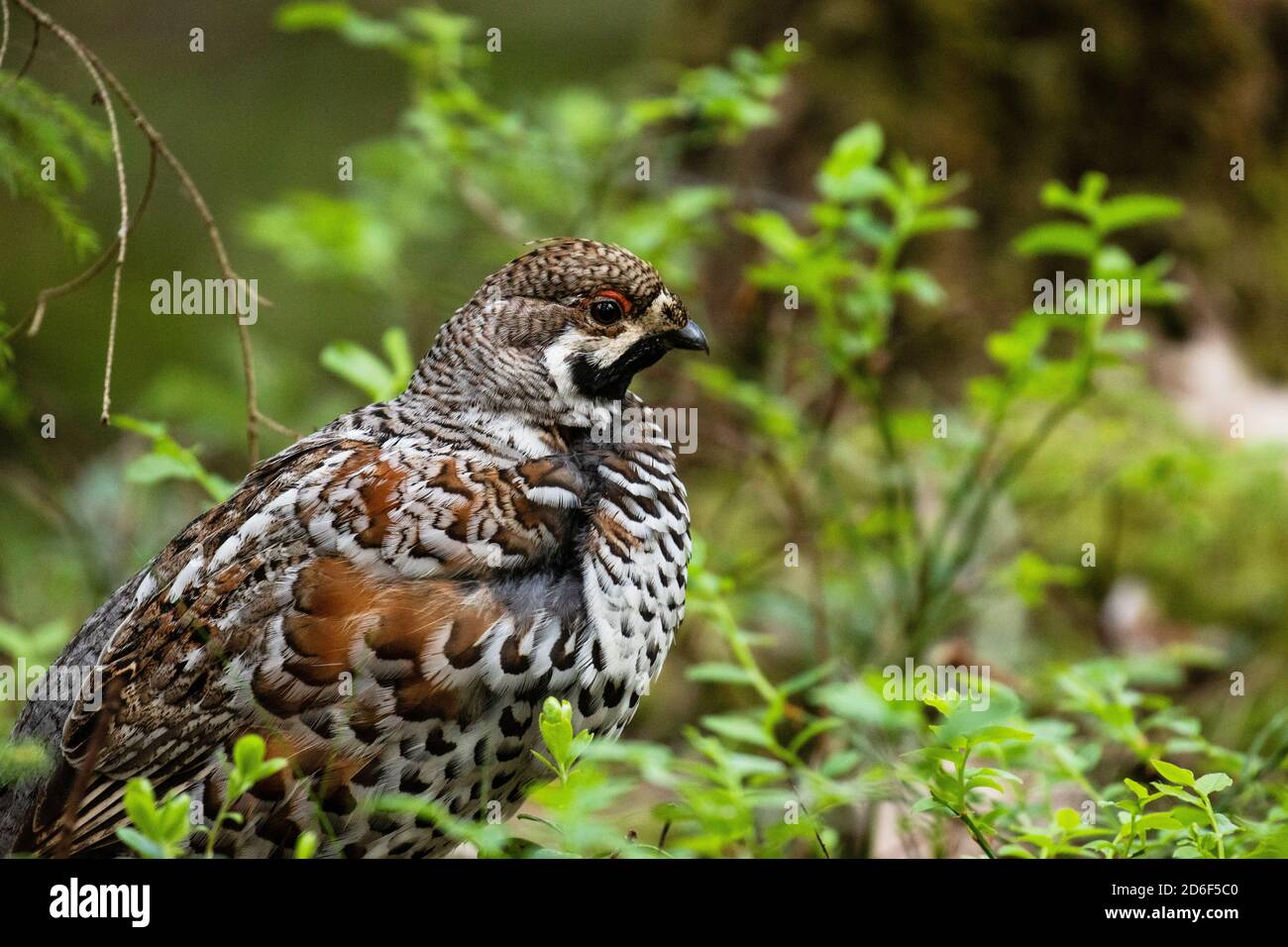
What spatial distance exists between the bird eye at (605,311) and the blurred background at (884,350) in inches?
27.3

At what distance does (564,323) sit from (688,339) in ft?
1.04

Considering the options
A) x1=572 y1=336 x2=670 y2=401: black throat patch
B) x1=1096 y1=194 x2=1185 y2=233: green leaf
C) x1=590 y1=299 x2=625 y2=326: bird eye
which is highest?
x1=1096 y1=194 x2=1185 y2=233: green leaf

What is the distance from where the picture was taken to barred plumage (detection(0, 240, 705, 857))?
254 cm

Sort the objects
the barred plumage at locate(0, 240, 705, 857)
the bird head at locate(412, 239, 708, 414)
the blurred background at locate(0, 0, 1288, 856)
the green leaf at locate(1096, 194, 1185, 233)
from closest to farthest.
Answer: the barred plumage at locate(0, 240, 705, 857)
the bird head at locate(412, 239, 708, 414)
the green leaf at locate(1096, 194, 1185, 233)
the blurred background at locate(0, 0, 1288, 856)

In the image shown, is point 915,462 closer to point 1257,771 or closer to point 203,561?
point 1257,771

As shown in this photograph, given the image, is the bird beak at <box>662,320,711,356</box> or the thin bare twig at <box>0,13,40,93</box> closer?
the thin bare twig at <box>0,13,40,93</box>

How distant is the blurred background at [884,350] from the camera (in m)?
4.06

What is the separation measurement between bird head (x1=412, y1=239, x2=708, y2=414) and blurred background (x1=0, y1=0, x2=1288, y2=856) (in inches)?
20.2

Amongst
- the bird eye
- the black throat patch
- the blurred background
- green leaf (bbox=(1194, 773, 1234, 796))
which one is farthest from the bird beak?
green leaf (bbox=(1194, 773, 1234, 796))

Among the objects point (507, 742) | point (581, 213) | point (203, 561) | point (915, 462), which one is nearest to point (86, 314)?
point (581, 213)

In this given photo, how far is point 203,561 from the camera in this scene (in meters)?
2.79

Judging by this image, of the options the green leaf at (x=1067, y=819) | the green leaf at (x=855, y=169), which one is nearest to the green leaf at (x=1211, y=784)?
the green leaf at (x=1067, y=819)

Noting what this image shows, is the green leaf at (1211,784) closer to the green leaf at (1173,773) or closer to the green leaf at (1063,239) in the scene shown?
the green leaf at (1173,773)

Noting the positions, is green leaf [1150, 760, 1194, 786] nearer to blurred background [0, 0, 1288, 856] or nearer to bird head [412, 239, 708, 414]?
blurred background [0, 0, 1288, 856]
